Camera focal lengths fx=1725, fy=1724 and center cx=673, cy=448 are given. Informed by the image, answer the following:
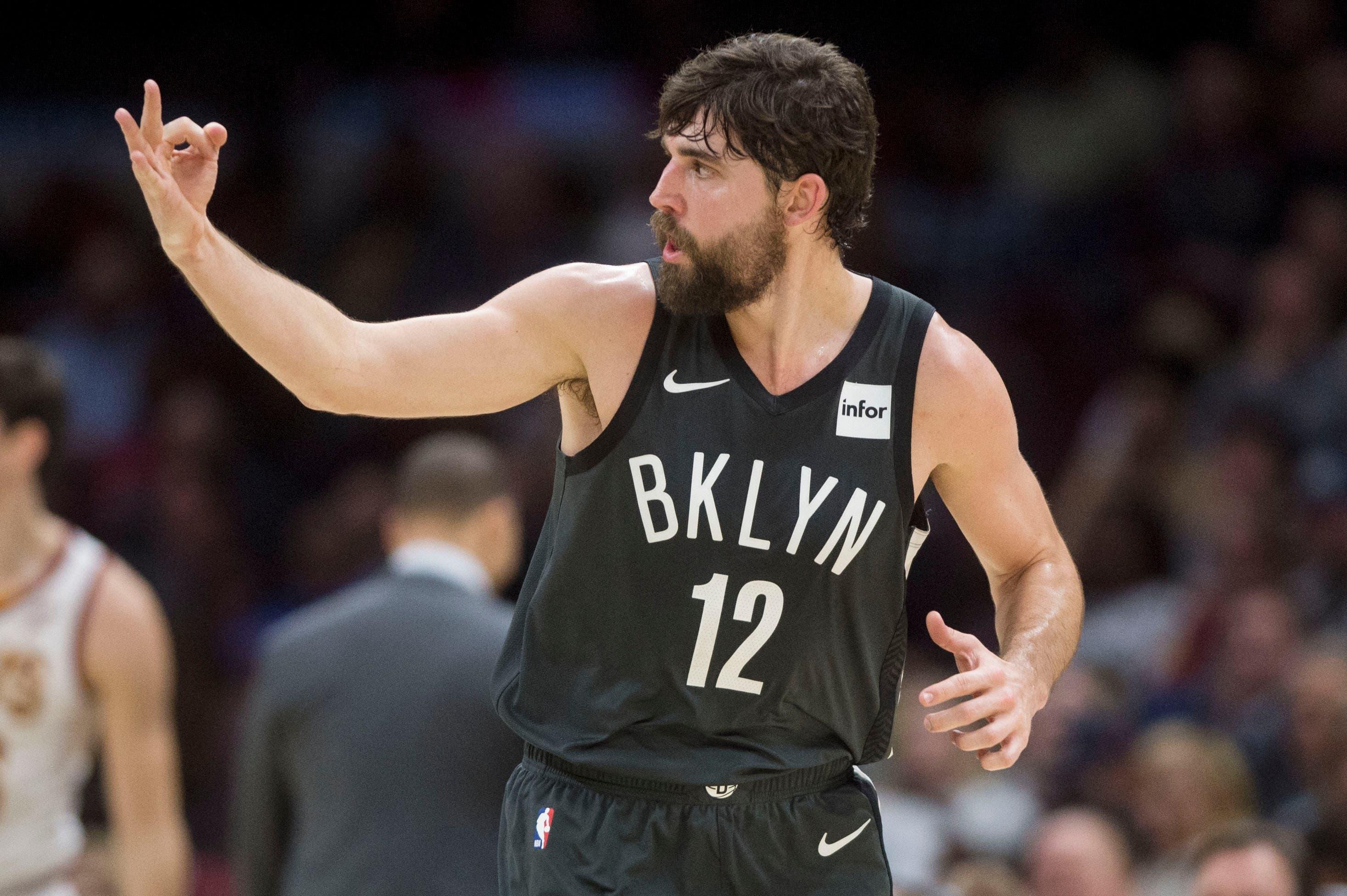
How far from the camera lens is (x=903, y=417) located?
3705mm

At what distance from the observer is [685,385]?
3.66 m

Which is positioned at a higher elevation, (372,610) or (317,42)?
(317,42)

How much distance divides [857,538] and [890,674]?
0.39 metres

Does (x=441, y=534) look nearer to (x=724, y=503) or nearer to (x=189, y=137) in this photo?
(x=724, y=503)

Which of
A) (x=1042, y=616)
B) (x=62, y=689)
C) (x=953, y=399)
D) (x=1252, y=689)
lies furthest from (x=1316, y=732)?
(x=62, y=689)

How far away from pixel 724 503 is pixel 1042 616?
2.60 feet

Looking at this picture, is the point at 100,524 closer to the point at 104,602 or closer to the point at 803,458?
the point at 104,602

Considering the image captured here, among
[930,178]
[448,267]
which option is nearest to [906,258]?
[930,178]

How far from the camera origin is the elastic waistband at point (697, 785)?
11.8 feet

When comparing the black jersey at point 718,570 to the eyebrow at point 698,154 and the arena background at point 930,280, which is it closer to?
the eyebrow at point 698,154

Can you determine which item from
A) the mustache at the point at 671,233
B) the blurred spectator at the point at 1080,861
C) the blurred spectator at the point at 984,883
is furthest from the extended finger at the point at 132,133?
the blurred spectator at the point at 1080,861

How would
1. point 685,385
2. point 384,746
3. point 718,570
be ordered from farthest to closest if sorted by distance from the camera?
point 384,746, point 685,385, point 718,570

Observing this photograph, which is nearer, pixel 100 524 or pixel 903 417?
pixel 903 417

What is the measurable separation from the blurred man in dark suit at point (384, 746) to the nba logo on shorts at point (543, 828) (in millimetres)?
1304
